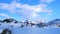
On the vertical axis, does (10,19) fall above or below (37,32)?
above

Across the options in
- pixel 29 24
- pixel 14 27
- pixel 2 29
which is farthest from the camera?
pixel 29 24

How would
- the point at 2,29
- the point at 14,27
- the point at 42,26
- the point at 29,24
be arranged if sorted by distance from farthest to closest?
the point at 42,26 → the point at 29,24 → the point at 14,27 → the point at 2,29

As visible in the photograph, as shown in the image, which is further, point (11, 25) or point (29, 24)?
point (29, 24)

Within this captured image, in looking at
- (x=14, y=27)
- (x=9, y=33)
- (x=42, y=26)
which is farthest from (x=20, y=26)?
(x=42, y=26)

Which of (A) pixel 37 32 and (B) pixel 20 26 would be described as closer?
(B) pixel 20 26

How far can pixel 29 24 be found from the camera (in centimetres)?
326

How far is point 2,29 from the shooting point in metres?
2.80

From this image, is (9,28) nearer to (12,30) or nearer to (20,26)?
(12,30)

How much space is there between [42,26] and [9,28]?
3.59 feet

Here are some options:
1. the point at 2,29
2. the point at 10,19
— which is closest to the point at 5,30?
the point at 2,29

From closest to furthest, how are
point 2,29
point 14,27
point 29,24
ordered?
point 2,29 < point 14,27 < point 29,24

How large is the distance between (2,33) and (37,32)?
46.4 inches

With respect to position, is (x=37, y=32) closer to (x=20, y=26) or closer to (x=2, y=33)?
Result: (x=20, y=26)

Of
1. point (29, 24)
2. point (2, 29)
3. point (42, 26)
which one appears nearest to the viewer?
point (2, 29)
